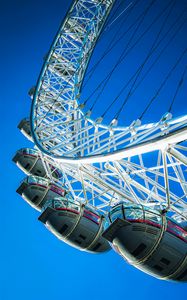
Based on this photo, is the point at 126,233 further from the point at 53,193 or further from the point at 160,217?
the point at 53,193

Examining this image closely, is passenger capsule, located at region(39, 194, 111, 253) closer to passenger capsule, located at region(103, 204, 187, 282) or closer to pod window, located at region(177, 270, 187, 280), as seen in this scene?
passenger capsule, located at region(103, 204, 187, 282)

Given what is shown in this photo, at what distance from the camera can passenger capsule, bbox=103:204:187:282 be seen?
13000 millimetres

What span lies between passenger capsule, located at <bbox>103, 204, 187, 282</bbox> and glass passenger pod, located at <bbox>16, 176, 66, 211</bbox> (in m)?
9.02

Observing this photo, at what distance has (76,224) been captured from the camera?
17594mm

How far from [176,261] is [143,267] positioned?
1.05 meters

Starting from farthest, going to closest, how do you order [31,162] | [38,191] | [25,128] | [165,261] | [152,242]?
1. [25,128]
2. [31,162]
3. [38,191]
4. [152,242]
5. [165,261]

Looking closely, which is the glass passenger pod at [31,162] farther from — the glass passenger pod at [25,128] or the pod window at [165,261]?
the pod window at [165,261]

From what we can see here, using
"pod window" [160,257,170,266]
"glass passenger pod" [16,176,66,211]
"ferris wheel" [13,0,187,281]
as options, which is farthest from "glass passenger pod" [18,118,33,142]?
"pod window" [160,257,170,266]

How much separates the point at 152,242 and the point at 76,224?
5051mm

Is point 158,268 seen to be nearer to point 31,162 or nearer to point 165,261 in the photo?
point 165,261

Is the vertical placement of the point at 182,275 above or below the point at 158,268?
above

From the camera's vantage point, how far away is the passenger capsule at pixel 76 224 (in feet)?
57.4

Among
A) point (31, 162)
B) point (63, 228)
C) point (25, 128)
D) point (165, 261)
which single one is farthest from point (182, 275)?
point (25, 128)

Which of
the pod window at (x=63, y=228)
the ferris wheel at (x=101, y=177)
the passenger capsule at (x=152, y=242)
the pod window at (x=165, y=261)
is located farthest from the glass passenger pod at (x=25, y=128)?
the pod window at (x=165, y=261)
